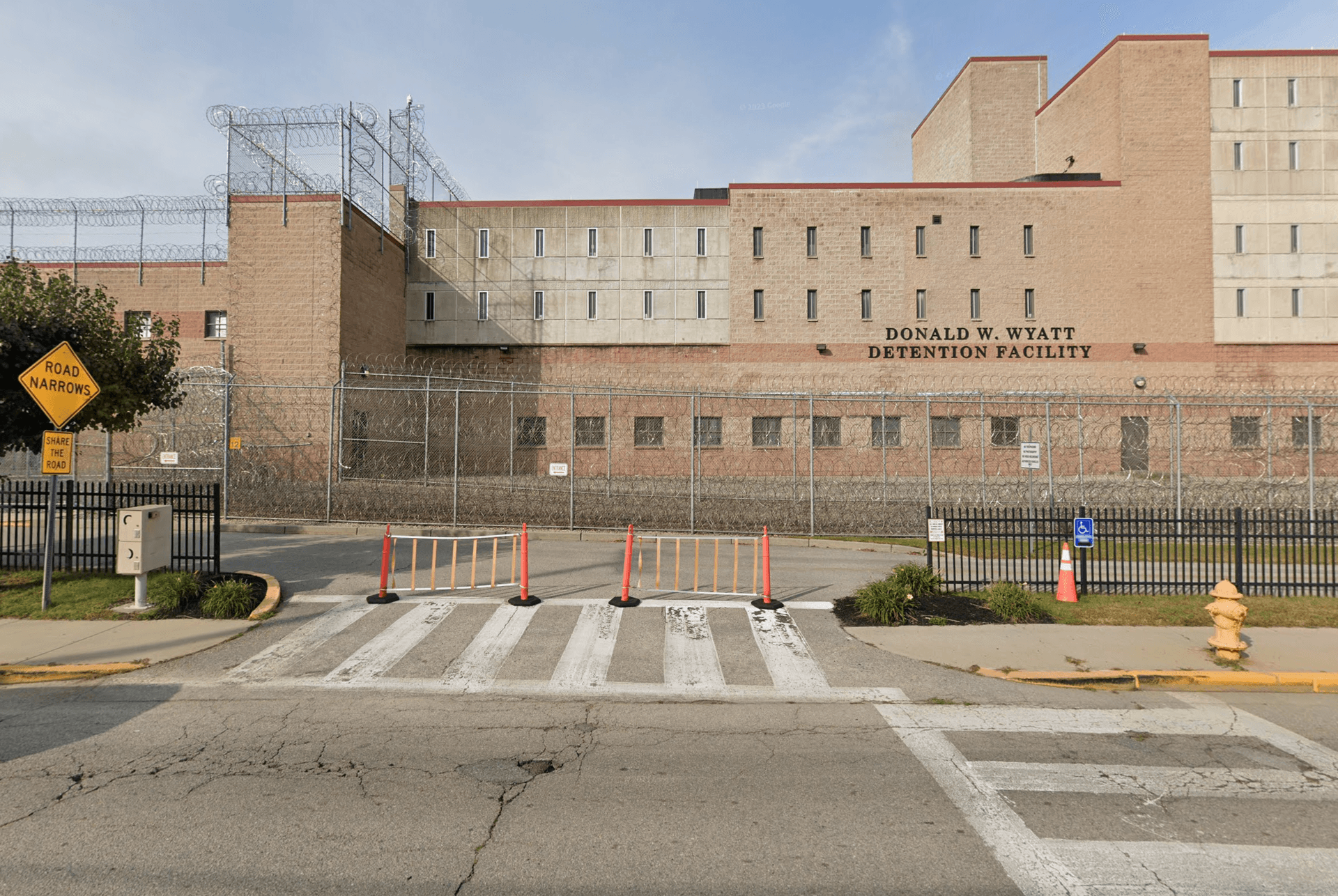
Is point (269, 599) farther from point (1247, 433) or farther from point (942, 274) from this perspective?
point (1247, 433)

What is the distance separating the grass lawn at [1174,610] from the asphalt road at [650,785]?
2526 millimetres

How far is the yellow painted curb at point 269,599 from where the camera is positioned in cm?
946

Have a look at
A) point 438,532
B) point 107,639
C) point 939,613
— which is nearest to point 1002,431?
point 939,613

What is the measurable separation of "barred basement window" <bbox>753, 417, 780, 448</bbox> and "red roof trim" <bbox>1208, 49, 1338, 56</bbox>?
84.3 feet

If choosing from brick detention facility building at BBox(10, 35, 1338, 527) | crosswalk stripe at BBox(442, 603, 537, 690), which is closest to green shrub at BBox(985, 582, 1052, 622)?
crosswalk stripe at BBox(442, 603, 537, 690)

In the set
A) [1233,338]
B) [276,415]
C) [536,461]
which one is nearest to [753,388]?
[536,461]

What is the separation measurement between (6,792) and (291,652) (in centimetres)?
343

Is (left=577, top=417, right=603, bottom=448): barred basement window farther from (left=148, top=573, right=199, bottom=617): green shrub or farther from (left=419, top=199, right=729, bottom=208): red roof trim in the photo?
(left=148, top=573, right=199, bottom=617): green shrub

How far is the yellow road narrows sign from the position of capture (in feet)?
30.0

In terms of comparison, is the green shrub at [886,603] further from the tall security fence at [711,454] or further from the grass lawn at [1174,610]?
the tall security fence at [711,454]

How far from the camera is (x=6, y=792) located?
4676 mm

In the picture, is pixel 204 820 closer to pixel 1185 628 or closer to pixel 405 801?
pixel 405 801

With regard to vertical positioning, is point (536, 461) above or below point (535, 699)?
above

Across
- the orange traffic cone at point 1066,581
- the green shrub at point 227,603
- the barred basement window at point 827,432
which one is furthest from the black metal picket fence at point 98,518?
the barred basement window at point 827,432
